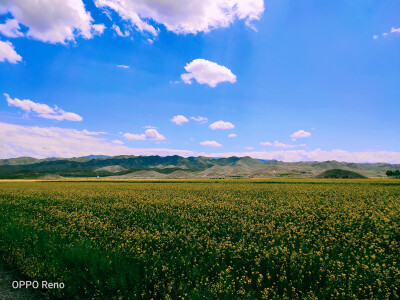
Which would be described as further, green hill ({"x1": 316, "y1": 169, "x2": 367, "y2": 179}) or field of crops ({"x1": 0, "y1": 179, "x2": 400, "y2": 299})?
green hill ({"x1": 316, "y1": 169, "x2": 367, "y2": 179})

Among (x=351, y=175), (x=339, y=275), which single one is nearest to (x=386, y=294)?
(x=339, y=275)

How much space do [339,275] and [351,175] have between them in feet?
344

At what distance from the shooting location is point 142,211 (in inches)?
733

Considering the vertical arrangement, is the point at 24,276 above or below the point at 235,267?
below

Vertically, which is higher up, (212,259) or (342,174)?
(212,259)

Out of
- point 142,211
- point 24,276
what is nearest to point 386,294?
point 24,276

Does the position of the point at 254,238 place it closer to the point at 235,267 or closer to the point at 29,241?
the point at 235,267

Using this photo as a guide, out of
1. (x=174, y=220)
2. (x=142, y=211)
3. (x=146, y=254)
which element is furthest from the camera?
(x=142, y=211)

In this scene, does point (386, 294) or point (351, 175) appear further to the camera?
point (351, 175)

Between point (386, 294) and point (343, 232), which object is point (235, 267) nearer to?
point (386, 294)

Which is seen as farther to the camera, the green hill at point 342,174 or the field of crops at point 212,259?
the green hill at point 342,174

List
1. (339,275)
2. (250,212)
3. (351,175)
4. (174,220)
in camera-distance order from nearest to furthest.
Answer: (339,275) → (174,220) → (250,212) → (351,175)

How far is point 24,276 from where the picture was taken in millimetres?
9547

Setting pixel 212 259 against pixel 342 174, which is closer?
pixel 212 259
